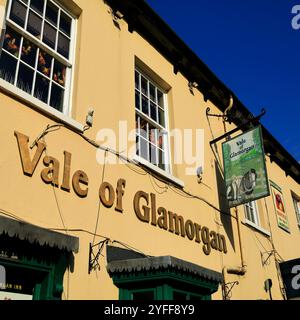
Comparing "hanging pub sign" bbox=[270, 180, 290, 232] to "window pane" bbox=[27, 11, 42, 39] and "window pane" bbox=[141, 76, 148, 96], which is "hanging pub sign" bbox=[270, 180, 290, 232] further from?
"window pane" bbox=[27, 11, 42, 39]

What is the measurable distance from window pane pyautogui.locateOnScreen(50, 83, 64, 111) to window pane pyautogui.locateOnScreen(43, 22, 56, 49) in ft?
2.37

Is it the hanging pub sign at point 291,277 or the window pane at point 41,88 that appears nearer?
the window pane at point 41,88

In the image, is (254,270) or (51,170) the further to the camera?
(254,270)

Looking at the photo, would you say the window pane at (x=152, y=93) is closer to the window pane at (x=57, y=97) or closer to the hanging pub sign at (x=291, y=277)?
the window pane at (x=57, y=97)

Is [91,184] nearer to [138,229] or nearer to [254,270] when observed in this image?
[138,229]

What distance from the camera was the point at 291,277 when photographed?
10594 mm

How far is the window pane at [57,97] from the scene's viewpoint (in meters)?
5.74

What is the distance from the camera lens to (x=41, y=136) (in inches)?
197

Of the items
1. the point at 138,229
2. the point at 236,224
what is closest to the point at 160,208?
the point at 138,229

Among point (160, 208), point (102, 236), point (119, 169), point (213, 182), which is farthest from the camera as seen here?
point (213, 182)

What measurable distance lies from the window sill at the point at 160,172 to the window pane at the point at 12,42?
2469 mm

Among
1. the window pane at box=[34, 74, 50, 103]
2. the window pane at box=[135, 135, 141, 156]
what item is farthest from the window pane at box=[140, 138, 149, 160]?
the window pane at box=[34, 74, 50, 103]

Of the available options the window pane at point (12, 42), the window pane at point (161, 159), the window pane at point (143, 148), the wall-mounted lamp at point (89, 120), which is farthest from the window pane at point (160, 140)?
the window pane at point (12, 42)

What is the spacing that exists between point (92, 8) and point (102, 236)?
13.3ft
